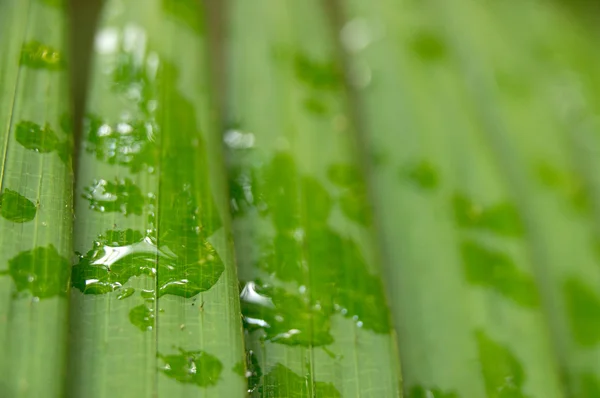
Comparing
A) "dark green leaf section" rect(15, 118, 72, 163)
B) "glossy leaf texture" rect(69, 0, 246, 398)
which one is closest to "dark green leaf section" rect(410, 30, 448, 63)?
"glossy leaf texture" rect(69, 0, 246, 398)

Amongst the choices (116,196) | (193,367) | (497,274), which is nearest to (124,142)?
(116,196)

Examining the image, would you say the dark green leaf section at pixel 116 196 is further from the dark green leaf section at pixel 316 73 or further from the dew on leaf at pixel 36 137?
the dark green leaf section at pixel 316 73

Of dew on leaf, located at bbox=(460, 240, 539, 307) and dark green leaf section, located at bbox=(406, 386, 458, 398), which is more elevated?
dew on leaf, located at bbox=(460, 240, 539, 307)

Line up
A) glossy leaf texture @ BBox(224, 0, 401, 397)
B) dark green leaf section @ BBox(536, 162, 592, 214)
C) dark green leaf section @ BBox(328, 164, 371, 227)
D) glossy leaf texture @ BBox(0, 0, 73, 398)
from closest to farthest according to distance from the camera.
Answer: glossy leaf texture @ BBox(0, 0, 73, 398), glossy leaf texture @ BBox(224, 0, 401, 397), dark green leaf section @ BBox(328, 164, 371, 227), dark green leaf section @ BBox(536, 162, 592, 214)

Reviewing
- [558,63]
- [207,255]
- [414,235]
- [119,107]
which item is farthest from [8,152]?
[558,63]

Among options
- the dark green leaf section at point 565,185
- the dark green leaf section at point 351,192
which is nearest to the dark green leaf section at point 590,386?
the dark green leaf section at point 565,185

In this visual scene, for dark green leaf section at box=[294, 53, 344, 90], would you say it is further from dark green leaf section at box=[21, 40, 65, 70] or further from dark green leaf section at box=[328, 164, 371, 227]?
dark green leaf section at box=[21, 40, 65, 70]
